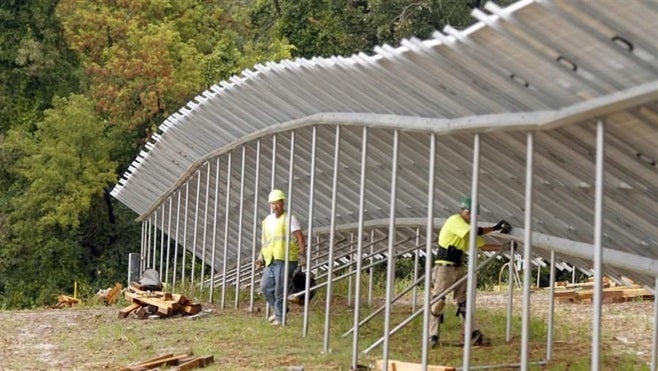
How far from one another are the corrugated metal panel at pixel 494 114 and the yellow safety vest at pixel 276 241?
1.05m

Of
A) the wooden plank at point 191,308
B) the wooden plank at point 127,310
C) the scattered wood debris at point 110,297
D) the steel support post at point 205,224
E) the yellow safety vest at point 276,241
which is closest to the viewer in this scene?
the yellow safety vest at point 276,241

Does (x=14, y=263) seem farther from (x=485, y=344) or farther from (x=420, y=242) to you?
(x=485, y=344)

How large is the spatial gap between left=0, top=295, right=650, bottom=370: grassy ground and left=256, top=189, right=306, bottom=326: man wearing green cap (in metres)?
0.43

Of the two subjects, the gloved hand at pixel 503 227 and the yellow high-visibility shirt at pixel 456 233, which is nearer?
the gloved hand at pixel 503 227

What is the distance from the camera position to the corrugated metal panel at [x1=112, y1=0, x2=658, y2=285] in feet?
30.1

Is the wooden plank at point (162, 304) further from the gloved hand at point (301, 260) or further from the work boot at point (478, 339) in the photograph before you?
the work boot at point (478, 339)

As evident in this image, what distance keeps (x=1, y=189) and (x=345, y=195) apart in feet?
82.7

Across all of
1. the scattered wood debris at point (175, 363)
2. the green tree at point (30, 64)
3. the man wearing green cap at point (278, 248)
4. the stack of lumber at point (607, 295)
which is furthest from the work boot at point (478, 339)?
the green tree at point (30, 64)

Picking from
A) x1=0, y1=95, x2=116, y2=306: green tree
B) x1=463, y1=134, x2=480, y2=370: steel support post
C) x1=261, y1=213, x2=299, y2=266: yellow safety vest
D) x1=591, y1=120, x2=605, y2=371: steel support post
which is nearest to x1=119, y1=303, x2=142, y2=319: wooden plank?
x1=261, y1=213, x2=299, y2=266: yellow safety vest

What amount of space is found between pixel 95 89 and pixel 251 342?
2664 centimetres

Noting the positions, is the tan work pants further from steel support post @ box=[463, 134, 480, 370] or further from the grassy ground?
steel support post @ box=[463, 134, 480, 370]

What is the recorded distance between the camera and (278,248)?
1819 centimetres

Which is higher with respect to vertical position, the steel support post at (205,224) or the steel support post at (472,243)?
the steel support post at (205,224)

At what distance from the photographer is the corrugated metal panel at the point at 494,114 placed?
917 cm
